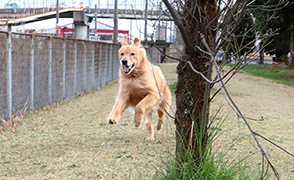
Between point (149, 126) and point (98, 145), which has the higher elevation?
point (149, 126)

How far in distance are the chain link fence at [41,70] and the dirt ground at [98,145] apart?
0.51 metres

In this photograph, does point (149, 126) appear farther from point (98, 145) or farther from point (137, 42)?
point (137, 42)

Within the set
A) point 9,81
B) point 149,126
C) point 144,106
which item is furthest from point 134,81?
Answer: point 9,81

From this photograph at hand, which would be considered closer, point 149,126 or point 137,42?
point 137,42

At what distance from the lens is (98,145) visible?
6.46 metres

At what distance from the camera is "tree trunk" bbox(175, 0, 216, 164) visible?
3.62m

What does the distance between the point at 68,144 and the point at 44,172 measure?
1680 mm

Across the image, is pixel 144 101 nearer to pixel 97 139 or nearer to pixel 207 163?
pixel 97 139

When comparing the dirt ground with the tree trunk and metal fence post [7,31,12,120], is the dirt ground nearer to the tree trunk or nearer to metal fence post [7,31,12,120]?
the tree trunk

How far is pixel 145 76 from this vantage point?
6.51 meters

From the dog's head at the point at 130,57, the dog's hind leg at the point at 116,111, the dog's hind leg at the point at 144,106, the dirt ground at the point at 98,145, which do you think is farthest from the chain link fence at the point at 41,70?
the dog's hind leg at the point at 144,106

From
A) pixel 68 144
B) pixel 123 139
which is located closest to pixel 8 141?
pixel 68 144

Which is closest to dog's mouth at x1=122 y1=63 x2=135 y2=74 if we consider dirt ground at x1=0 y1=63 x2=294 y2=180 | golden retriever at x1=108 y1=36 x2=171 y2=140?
golden retriever at x1=108 y1=36 x2=171 y2=140

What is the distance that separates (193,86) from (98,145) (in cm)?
314
